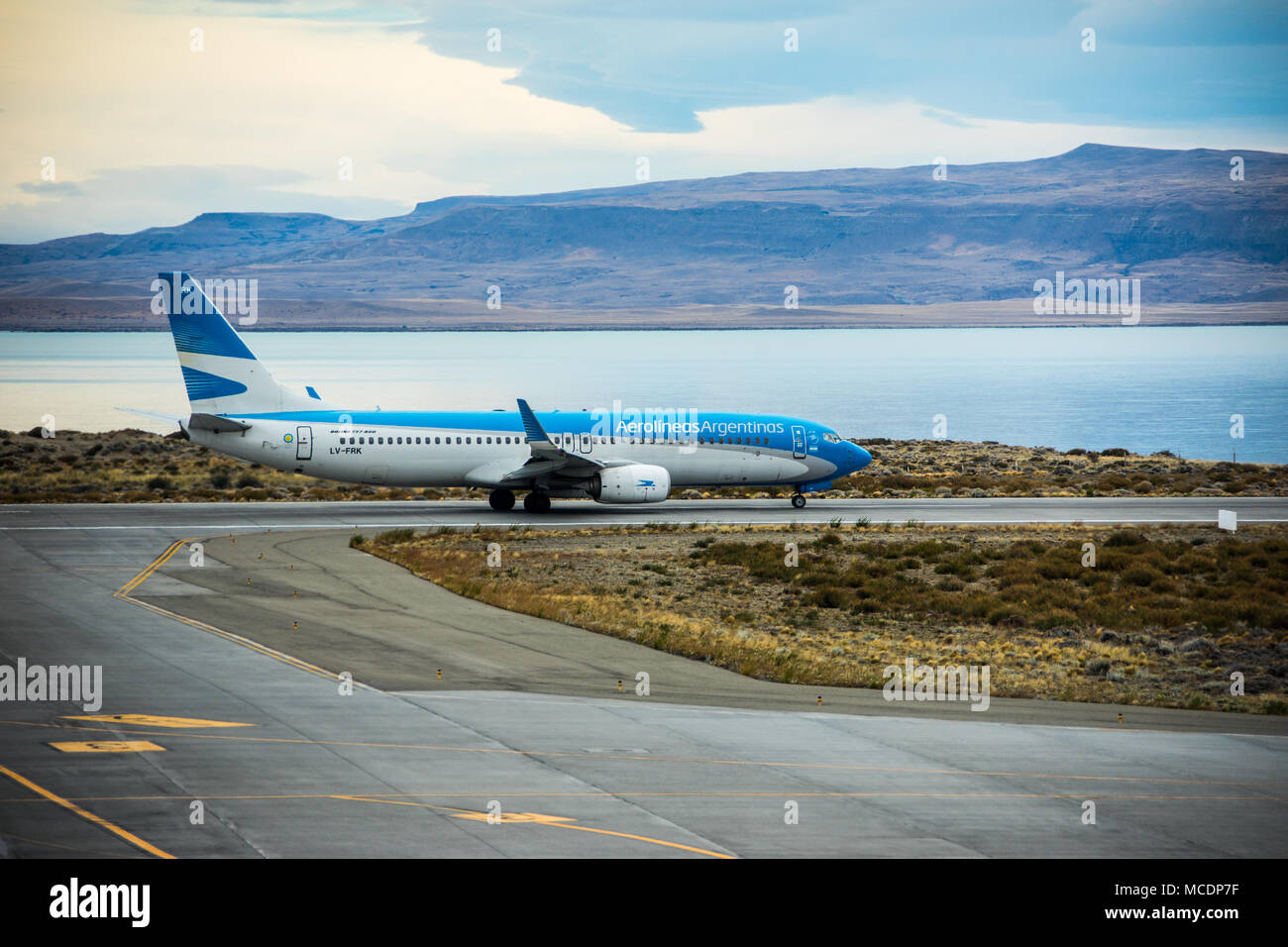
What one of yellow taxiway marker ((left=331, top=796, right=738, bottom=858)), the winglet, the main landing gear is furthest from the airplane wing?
yellow taxiway marker ((left=331, top=796, right=738, bottom=858))

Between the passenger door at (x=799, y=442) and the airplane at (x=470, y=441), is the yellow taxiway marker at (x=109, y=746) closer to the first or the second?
the airplane at (x=470, y=441)

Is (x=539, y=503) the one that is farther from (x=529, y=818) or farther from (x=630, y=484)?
(x=529, y=818)

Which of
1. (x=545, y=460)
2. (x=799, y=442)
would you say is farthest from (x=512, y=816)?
(x=799, y=442)

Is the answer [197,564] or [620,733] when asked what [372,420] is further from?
[620,733]

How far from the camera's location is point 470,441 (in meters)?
50.6

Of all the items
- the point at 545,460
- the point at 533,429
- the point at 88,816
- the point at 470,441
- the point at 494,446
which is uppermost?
the point at 533,429

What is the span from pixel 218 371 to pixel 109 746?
3198 centimetres

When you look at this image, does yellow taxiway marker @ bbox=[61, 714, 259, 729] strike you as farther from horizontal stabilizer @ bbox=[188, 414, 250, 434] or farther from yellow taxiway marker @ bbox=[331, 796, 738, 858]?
horizontal stabilizer @ bbox=[188, 414, 250, 434]

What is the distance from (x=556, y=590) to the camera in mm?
36531

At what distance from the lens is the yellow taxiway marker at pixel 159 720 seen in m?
20.2

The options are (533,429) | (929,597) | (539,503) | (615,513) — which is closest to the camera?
(929,597)
